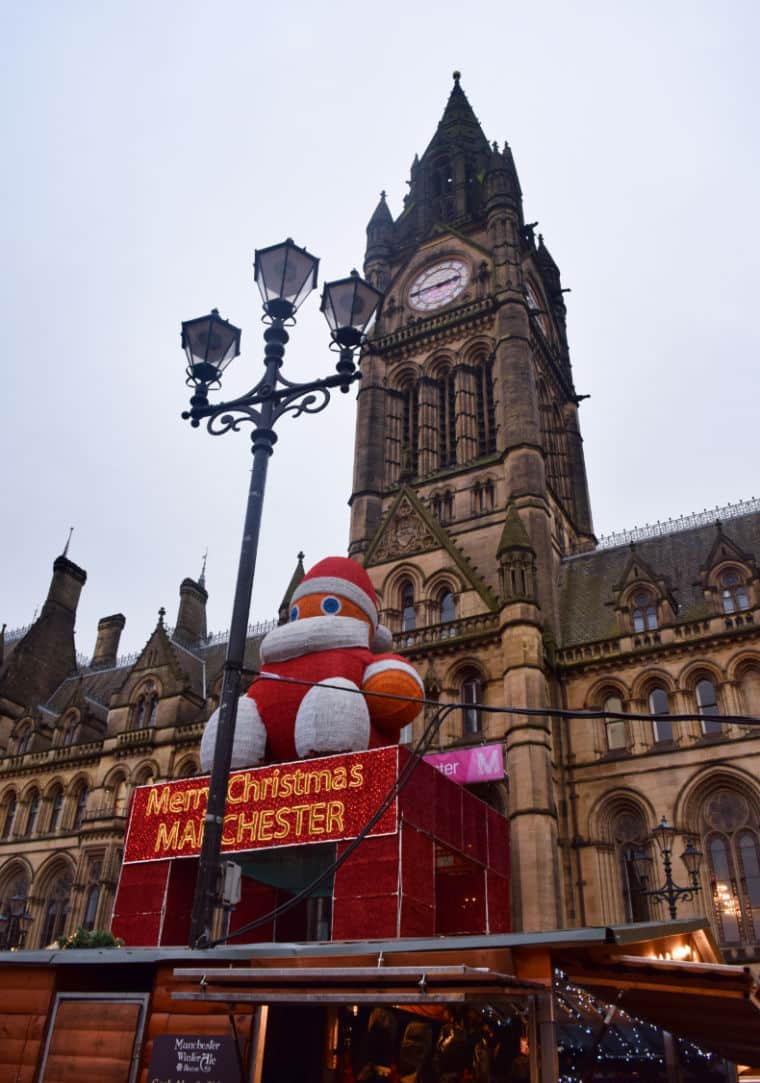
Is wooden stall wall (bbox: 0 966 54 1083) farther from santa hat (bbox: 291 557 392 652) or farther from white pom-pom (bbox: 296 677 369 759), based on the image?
santa hat (bbox: 291 557 392 652)

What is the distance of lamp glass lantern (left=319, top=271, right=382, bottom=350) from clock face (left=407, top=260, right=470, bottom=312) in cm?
3492

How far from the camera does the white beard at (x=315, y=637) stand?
727 inches

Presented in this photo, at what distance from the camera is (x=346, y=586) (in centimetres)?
1953

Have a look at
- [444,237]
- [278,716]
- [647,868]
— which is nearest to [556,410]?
[444,237]

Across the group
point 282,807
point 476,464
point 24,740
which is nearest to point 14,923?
point 24,740

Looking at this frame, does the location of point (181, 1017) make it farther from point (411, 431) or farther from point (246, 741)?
point (411, 431)

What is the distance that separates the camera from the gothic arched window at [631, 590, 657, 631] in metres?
30.7

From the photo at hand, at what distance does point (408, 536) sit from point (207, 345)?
81.3 ft

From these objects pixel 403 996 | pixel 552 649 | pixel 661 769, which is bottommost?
pixel 403 996

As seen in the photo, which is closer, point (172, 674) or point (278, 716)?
point (278, 716)

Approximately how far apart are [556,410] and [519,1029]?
38764mm

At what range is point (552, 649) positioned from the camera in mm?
30438

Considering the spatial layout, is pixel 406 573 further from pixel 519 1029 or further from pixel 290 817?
A: pixel 519 1029

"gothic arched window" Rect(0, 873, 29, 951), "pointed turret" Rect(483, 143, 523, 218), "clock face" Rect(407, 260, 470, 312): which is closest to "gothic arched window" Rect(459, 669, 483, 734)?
"gothic arched window" Rect(0, 873, 29, 951)
